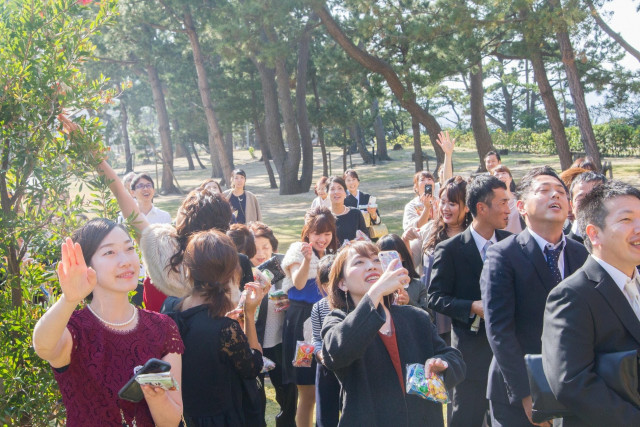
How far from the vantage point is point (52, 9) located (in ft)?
9.02

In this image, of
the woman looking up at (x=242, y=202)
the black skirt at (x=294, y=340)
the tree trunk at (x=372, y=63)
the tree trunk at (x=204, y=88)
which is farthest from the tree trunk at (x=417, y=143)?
the black skirt at (x=294, y=340)

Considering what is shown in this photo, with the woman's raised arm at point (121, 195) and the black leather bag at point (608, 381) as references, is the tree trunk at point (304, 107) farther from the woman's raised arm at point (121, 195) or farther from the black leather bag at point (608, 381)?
the black leather bag at point (608, 381)

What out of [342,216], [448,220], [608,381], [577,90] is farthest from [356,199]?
[577,90]

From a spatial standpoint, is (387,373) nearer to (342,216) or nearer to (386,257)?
(386,257)

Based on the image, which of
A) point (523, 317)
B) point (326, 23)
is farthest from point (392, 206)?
point (523, 317)

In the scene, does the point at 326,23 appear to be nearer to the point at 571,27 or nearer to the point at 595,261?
the point at 571,27

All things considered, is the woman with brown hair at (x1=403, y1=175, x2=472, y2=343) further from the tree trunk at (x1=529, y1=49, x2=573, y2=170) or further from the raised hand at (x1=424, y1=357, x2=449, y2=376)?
the tree trunk at (x1=529, y1=49, x2=573, y2=170)

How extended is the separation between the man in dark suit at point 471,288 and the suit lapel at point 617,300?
4.02 feet

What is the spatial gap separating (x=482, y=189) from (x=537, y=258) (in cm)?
83

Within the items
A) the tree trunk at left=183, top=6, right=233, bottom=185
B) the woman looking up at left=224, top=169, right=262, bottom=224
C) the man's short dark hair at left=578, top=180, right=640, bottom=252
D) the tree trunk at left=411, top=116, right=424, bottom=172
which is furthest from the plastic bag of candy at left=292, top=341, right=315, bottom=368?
the tree trunk at left=183, top=6, right=233, bottom=185

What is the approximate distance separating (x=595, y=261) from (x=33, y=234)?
229cm

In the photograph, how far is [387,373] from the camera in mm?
2699

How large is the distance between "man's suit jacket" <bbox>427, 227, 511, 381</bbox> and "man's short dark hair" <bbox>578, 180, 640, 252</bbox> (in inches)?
48.4

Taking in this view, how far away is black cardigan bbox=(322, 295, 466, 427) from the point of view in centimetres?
265
